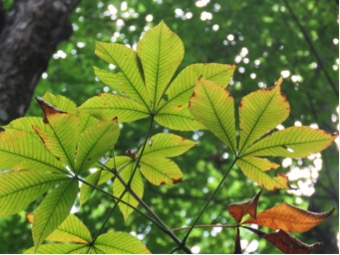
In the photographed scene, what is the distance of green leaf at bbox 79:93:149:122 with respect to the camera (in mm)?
622

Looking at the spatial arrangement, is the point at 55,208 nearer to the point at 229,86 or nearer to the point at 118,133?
the point at 118,133

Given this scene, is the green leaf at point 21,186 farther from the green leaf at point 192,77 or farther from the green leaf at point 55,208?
the green leaf at point 192,77

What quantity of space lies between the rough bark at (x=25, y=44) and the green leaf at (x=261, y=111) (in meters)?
1.30

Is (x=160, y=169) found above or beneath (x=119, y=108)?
beneath

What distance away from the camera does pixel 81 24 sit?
3.72 meters

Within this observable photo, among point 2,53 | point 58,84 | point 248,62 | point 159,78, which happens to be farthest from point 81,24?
point 159,78

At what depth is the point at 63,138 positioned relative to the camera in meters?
0.54

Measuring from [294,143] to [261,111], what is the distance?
63 mm

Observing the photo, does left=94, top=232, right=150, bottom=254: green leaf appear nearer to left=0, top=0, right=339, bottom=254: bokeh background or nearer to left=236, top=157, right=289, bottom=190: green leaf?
left=236, top=157, right=289, bottom=190: green leaf

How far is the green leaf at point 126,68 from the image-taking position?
24.5 inches

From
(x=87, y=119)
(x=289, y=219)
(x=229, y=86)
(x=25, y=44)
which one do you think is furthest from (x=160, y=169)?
(x=229, y=86)

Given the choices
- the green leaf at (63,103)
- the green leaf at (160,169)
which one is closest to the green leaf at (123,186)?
the green leaf at (160,169)

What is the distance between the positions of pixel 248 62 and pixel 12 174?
8.67 feet

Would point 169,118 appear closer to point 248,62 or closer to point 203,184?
point 248,62
